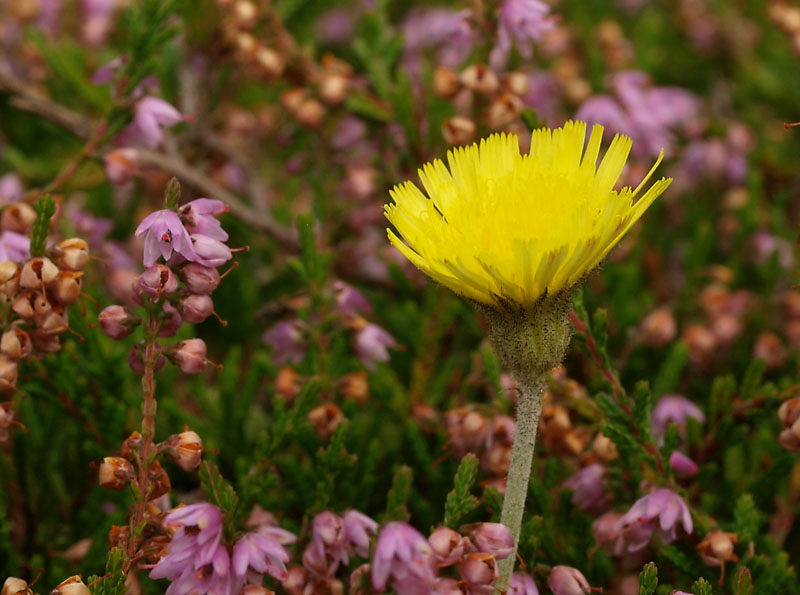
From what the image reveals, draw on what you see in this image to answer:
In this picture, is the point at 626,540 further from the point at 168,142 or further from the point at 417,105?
the point at 168,142

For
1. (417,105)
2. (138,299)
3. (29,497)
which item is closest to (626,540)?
(138,299)

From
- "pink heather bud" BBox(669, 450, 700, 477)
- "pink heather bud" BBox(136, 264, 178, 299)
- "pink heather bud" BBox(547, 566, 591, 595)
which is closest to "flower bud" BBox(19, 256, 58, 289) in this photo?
"pink heather bud" BBox(136, 264, 178, 299)

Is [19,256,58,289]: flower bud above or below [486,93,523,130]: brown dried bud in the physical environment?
below

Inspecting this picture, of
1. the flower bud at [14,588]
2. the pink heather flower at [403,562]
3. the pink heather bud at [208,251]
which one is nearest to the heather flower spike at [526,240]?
the pink heather flower at [403,562]

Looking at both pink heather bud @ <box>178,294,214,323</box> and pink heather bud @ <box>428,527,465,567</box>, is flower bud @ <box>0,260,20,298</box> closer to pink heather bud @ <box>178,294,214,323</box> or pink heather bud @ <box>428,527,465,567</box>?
pink heather bud @ <box>178,294,214,323</box>

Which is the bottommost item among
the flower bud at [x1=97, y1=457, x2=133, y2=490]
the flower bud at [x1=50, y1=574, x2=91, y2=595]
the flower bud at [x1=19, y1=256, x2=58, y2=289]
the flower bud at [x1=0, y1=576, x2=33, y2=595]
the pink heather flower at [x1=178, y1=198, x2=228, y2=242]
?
the flower bud at [x1=0, y1=576, x2=33, y2=595]

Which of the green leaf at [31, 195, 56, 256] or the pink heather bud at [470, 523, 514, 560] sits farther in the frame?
the green leaf at [31, 195, 56, 256]

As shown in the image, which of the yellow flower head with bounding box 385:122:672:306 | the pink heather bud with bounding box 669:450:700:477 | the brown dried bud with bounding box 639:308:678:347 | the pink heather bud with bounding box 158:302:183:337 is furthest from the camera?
the brown dried bud with bounding box 639:308:678:347
